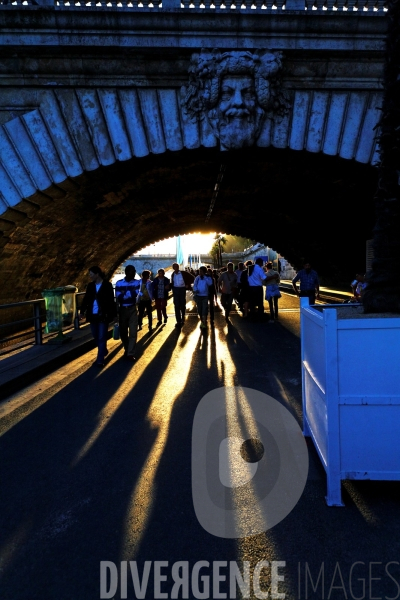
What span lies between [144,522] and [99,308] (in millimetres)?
5796

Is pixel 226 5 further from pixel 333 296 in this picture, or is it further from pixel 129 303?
pixel 333 296

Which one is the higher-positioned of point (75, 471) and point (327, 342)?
point (327, 342)

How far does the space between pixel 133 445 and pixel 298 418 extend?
1.97m

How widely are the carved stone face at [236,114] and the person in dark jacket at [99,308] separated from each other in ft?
14.5

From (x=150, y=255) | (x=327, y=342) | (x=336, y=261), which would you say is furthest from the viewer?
(x=150, y=255)

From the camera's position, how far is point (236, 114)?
9914 millimetres

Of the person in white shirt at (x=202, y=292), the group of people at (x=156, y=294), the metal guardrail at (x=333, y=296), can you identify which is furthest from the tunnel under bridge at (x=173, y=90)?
the metal guardrail at (x=333, y=296)

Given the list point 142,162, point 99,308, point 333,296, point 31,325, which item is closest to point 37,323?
point 99,308

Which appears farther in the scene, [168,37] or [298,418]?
[168,37]

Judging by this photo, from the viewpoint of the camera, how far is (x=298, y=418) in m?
5.21

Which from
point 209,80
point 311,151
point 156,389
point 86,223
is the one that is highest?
point 209,80

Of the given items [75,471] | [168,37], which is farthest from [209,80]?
[75,471]

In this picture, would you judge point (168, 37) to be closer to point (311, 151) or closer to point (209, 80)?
point (209, 80)

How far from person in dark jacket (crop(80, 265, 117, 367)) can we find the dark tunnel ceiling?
10.6 ft
